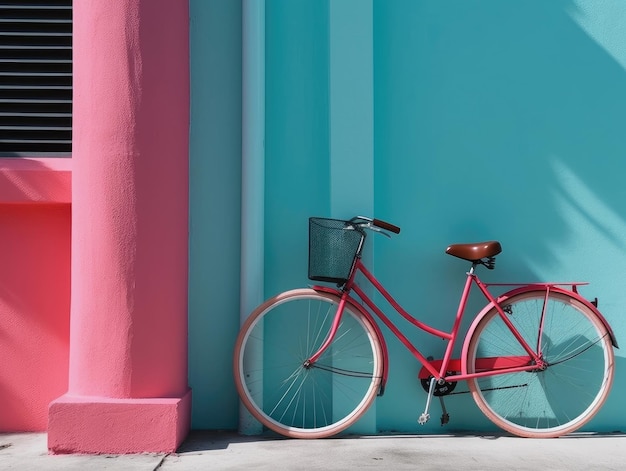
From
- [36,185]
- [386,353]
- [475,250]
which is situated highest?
[36,185]

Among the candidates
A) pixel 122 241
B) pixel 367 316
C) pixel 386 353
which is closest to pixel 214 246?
pixel 122 241

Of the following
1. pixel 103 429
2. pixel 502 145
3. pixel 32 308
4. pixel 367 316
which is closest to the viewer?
pixel 103 429

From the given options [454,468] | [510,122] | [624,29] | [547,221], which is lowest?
[454,468]

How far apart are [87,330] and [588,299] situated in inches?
116

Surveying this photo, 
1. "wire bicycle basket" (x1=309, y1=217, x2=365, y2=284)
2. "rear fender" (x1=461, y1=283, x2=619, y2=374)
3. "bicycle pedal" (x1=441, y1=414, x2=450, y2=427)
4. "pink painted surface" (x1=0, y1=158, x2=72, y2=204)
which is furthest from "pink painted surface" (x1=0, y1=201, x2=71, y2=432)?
"rear fender" (x1=461, y1=283, x2=619, y2=374)

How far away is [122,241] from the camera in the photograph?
4109 millimetres

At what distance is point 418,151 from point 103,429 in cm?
239

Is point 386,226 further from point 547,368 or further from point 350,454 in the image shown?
point 547,368

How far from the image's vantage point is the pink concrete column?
403 cm

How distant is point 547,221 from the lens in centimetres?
480

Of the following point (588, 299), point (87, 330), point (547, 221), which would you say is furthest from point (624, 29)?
point (87, 330)

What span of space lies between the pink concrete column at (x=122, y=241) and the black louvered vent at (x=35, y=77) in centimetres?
47

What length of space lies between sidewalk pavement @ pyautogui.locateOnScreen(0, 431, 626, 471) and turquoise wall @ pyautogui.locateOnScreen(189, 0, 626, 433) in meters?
0.28

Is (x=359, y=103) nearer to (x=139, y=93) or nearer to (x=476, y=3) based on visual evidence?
(x=476, y=3)
